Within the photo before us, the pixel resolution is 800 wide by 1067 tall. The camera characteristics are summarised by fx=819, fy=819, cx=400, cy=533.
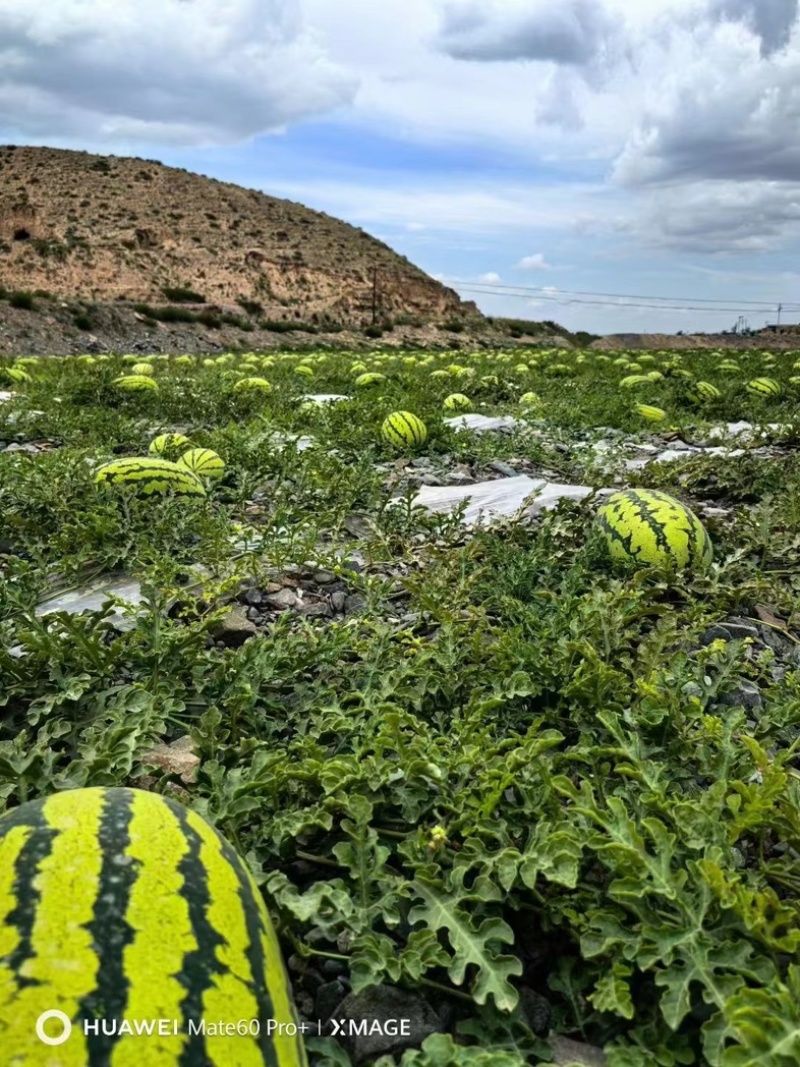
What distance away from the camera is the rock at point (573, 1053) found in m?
1.66

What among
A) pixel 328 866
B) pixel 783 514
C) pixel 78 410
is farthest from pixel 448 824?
pixel 78 410

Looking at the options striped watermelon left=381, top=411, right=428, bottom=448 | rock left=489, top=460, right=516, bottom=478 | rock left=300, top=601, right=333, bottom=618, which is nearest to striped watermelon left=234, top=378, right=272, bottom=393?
striped watermelon left=381, top=411, right=428, bottom=448

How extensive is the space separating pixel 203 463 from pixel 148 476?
28.5 inches

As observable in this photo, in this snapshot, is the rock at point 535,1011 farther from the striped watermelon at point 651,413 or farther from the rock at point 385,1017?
the striped watermelon at point 651,413

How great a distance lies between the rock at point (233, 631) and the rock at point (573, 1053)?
2033 millimetres

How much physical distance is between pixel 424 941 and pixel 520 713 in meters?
0.93

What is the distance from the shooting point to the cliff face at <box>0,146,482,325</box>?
38812mm

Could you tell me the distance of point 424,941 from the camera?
1776mm

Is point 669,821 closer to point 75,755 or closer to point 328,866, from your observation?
point 328,866

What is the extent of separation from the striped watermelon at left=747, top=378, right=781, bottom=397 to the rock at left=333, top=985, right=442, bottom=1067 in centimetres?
945

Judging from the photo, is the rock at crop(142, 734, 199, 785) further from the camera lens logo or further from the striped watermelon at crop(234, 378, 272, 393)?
the striped watermelon at crop(234, 378, 272, 393)

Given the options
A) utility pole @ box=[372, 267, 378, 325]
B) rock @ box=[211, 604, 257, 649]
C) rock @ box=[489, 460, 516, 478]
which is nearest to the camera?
rock @ box=[211, 604, 257, 649]

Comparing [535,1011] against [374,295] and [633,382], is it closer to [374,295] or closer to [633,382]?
[633,382]

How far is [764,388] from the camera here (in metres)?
10.0
